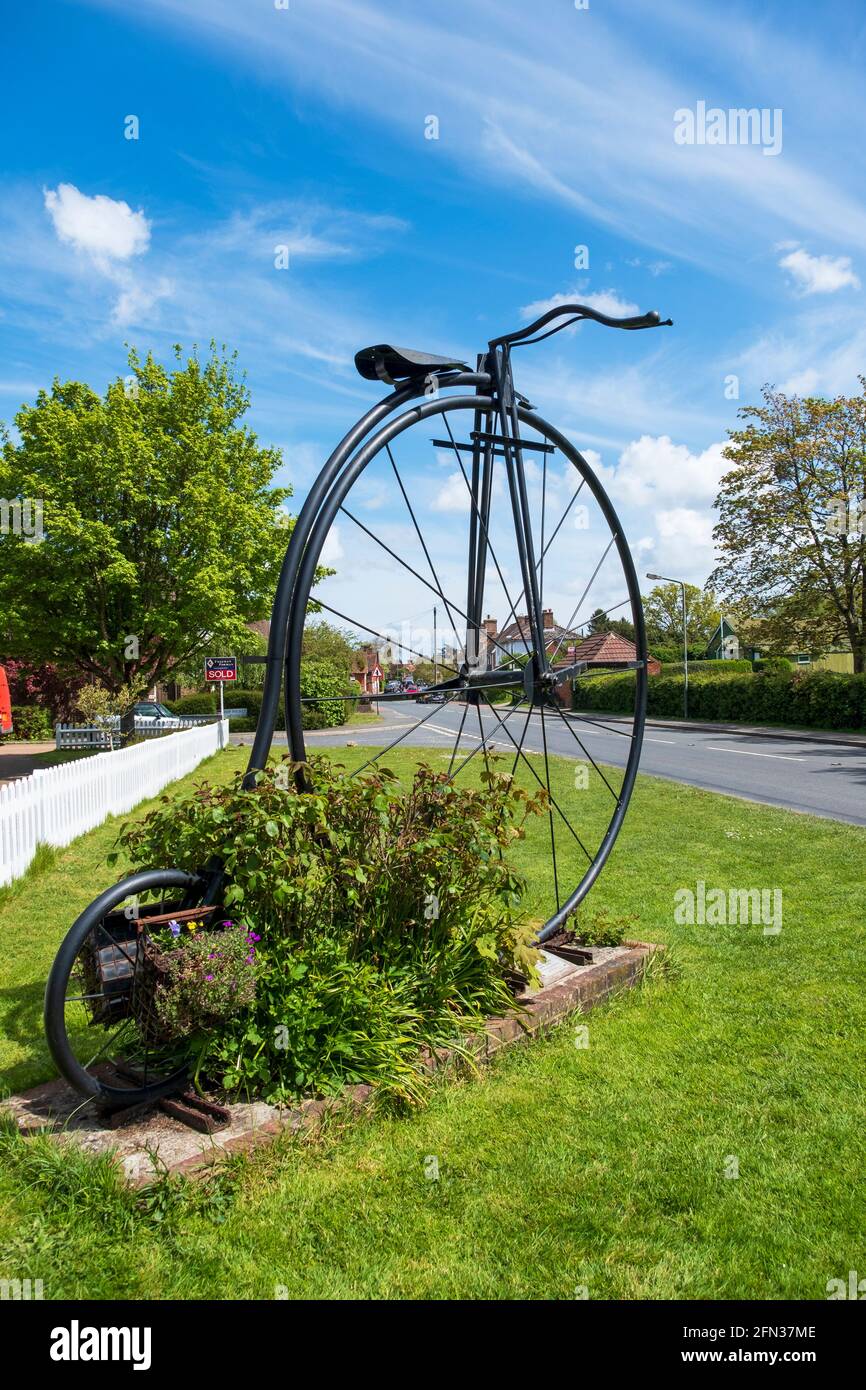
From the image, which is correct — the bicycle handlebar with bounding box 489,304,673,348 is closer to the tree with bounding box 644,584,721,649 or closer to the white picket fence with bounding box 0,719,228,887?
the white picket fence with bounding box 0,719,228,887

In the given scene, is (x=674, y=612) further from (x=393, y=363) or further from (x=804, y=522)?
(x=393, y=363)

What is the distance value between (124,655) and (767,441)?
21042 mm

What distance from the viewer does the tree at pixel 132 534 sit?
21.5 metres

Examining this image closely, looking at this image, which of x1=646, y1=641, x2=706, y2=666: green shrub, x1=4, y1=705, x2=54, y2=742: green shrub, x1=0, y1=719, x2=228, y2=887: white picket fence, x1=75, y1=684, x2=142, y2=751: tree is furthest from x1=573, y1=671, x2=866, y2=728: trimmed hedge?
x1=4, y1=705, x2=54, y2=742: green shrub

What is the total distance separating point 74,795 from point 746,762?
13.0 metres

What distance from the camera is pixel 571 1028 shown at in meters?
4.20

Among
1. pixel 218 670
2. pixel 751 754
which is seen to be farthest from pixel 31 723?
pixel 751 754

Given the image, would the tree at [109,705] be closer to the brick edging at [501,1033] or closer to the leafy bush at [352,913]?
the brick edging at [501,1033]

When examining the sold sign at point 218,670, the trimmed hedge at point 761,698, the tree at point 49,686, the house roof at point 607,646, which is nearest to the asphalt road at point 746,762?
the house roof at point 607,646

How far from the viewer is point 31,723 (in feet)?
109

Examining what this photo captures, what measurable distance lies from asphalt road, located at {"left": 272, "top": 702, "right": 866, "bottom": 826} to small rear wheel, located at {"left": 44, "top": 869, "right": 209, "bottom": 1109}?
509 cm

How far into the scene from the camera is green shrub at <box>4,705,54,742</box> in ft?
108

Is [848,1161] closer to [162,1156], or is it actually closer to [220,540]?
[162,1156]

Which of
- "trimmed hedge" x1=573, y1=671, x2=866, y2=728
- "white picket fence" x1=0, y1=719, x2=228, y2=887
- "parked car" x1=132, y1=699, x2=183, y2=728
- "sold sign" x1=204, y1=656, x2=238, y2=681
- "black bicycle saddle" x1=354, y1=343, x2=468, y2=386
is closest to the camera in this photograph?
"black bicycle saddle" x1=354, y1=343, x2=468, y2=386
